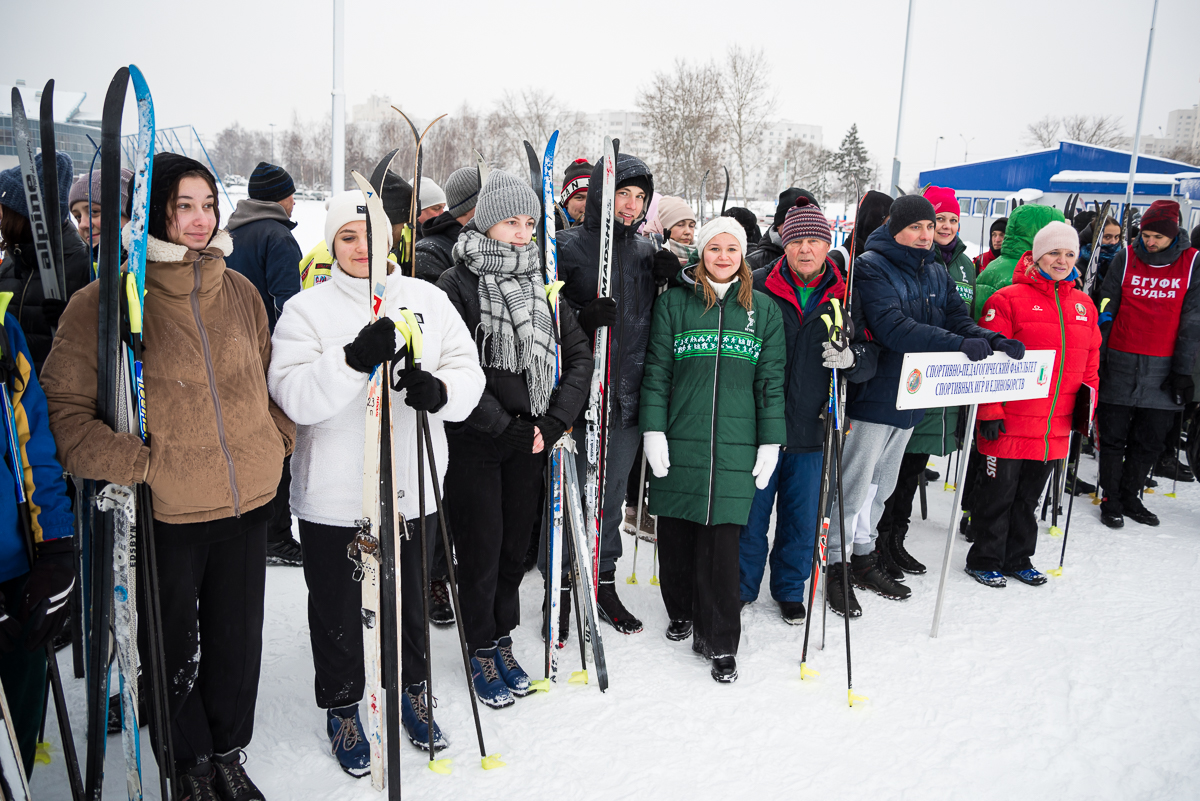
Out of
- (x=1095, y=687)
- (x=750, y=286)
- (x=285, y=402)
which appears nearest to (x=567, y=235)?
(x=750, y=286)

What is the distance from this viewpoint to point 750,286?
2848 millimetres

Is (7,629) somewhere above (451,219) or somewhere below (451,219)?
below

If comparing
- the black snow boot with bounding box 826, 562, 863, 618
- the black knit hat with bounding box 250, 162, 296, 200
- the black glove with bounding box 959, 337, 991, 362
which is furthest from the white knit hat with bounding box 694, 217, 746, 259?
the black knit hat with bounding box 250, 162, 296, 200

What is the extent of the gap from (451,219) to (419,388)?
5.46 feet

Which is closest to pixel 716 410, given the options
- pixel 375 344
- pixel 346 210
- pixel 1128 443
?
pixel 375 344

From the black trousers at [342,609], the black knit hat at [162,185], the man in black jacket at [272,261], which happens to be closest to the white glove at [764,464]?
the black trousers at [342,609]

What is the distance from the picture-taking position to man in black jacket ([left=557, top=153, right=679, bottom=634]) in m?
2.95

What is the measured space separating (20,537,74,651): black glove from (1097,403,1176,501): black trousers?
563cm

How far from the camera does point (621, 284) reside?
2.95 m

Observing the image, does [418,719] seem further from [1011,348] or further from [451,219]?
[1011,348]

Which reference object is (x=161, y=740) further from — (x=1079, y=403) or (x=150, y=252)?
(x=1079, y=403)

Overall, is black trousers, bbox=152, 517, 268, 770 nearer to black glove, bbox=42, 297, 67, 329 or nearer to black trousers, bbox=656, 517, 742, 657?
black glove, bbox=42, 297, 67, 329

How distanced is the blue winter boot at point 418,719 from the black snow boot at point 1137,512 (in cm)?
486

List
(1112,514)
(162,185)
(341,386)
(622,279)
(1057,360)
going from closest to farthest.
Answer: (162,185), (341,386), (622,279), (1057,360), (1112,514)
